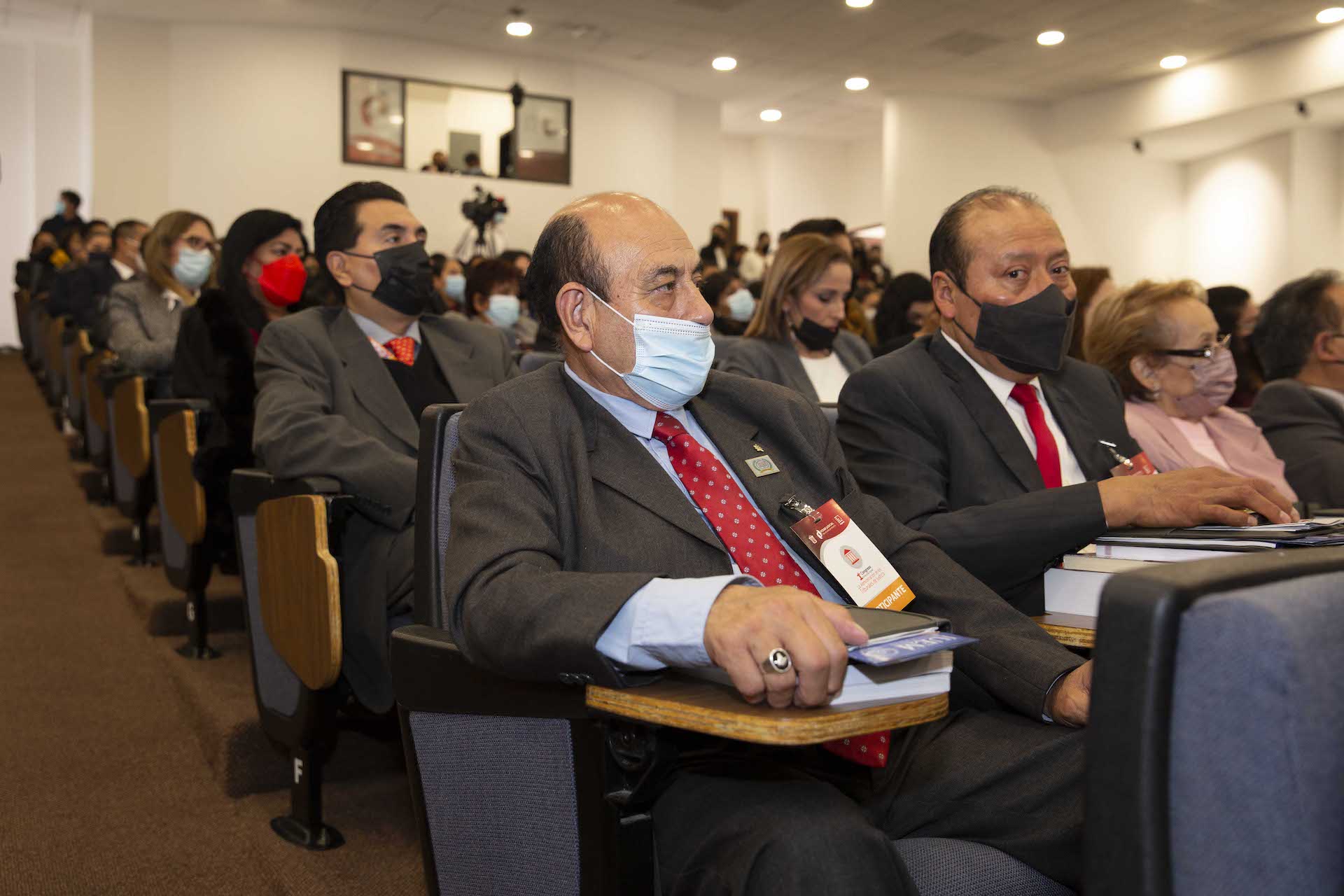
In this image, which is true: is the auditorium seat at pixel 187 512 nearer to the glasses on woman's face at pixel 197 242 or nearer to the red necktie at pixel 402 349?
the red necktie at pixel 402 349

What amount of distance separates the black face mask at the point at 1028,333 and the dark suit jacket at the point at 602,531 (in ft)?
1.79

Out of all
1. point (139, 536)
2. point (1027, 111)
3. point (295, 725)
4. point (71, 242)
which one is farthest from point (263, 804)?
point (1027, 111)

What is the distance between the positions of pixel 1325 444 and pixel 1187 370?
0.56 meters

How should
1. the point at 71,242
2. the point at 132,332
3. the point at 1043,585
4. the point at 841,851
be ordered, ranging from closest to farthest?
1. the point at 841,851
2. the point at 1043,585
3. the point at 132,332
4. the point at 71,242

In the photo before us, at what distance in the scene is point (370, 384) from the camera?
Result: 2691mm

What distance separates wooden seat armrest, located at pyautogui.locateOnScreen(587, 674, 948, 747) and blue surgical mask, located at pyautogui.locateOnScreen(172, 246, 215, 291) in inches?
164

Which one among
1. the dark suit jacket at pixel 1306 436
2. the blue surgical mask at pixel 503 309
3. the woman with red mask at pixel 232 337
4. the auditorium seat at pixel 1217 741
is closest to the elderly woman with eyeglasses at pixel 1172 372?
the dark suit jacket at pixel 1306 436

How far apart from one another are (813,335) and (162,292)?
283 cm

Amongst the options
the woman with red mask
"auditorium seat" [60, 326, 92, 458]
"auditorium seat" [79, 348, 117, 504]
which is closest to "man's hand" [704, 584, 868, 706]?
the woman with red mask

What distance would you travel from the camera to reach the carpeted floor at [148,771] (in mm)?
2148

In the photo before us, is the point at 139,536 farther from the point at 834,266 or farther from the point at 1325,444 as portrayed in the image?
the point at 1325,444

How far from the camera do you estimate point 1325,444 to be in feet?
9.70

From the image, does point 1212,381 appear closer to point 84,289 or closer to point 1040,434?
point 1040,434

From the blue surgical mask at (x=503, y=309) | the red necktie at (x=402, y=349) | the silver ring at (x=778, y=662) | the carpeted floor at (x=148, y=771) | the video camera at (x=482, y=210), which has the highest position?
the video camera at (x=482, y=210)
